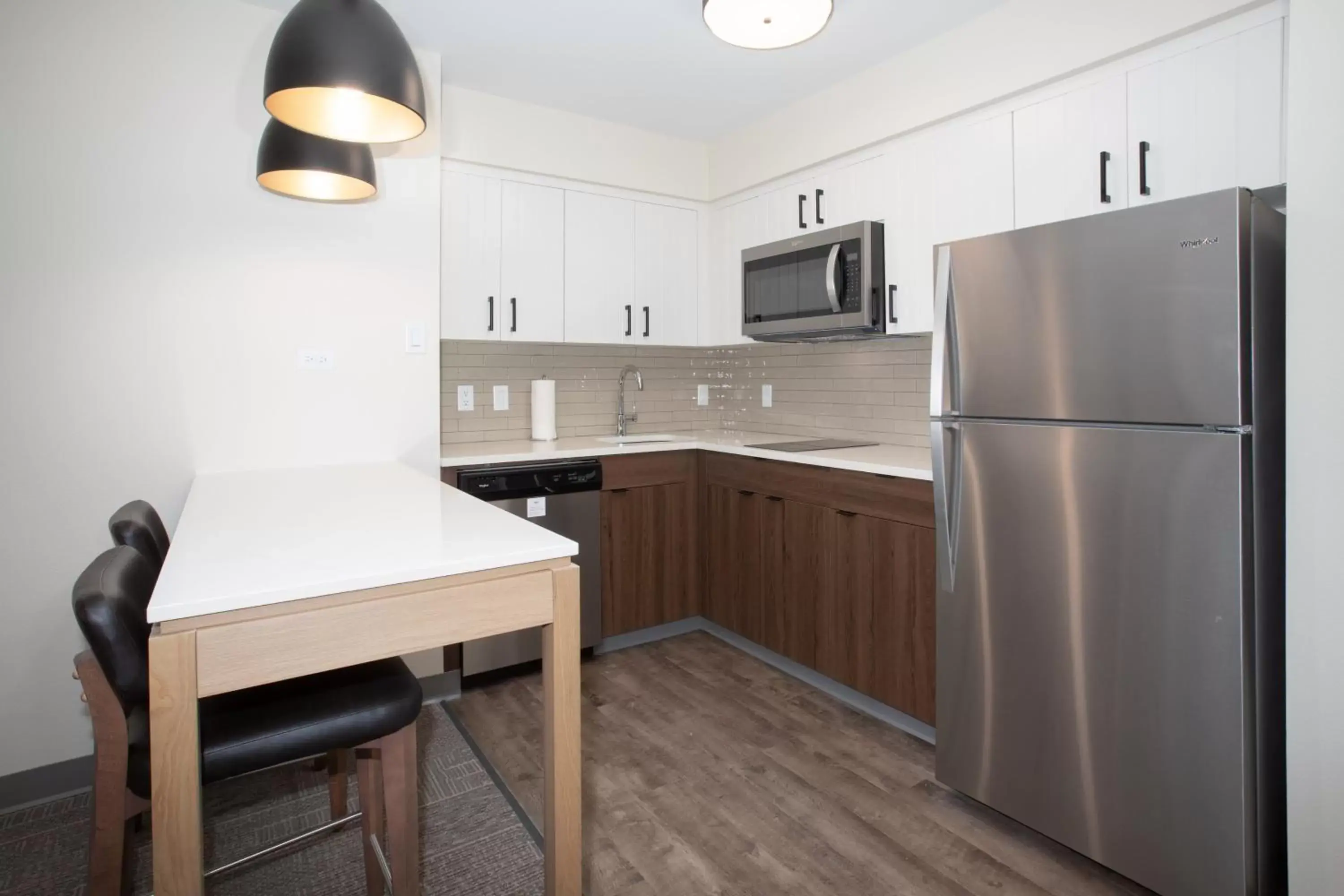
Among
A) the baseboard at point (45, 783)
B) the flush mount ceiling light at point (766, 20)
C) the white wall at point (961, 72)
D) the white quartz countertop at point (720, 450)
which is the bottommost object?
the baseboard at point (45, 783)

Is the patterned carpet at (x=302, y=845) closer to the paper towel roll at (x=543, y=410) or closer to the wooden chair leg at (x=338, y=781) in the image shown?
the wooden chair leg at (x=338, y=781)

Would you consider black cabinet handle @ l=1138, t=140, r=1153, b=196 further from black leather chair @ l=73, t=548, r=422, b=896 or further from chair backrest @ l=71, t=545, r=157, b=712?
chair backrest @ l=71, t=545, r=157, b=712

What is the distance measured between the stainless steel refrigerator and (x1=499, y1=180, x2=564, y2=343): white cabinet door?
74.1 inches

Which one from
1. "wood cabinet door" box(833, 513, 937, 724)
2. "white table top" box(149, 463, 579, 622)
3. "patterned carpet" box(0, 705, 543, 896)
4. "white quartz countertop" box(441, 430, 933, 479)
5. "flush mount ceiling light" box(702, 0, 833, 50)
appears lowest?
"patterned carpet" box(0, 705, 543, 896)

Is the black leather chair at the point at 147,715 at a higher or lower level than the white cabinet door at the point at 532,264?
lower

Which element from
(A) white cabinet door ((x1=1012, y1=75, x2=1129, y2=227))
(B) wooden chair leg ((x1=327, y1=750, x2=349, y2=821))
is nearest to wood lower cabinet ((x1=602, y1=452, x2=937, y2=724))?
(A) white cabinet door ((x1=1012, y1=75, x2=1129, y2=227))

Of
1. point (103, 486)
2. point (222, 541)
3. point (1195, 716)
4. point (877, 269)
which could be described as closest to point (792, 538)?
point (877, 269)

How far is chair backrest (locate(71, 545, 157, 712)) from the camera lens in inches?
44.9

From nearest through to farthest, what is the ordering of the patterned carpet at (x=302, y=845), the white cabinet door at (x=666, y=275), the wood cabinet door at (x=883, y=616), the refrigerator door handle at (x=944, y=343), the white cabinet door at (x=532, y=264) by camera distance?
the patterned carpet at (x=302, y=845)
the refrigerator door handle at (x=944, y=343)
the wood cabinet door at (x=883, y=616)
the white cabinet door at (x=532, y=264)
the white cabinet door at (x=666, y=275)

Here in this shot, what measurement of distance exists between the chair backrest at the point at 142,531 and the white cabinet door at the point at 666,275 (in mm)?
2206

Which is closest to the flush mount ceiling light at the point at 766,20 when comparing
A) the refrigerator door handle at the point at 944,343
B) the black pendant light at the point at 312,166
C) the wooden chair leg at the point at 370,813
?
the refrigerator door handle at the point at 944,343

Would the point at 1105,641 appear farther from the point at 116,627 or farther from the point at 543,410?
the point at 543,410

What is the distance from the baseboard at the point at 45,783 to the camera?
219cm

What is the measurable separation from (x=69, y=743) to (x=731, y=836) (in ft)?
6.73
